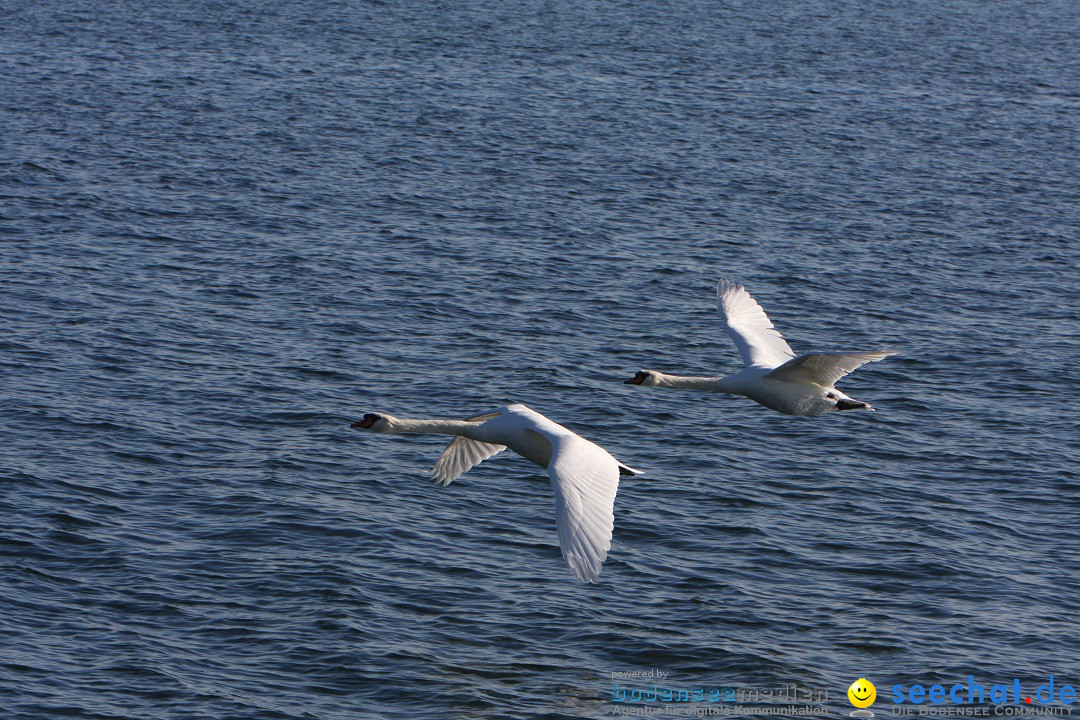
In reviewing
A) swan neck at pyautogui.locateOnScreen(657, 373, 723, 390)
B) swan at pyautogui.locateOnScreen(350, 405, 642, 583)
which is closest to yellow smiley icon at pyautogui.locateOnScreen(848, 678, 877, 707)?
swan neck at pyautogui.locateOnScreen(657, 373, 723, 390)

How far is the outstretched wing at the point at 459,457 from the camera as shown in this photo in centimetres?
1791

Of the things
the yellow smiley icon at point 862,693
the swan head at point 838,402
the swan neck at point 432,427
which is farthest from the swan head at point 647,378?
the yellow smiley icon at point 862,693

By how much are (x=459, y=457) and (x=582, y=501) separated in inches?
157

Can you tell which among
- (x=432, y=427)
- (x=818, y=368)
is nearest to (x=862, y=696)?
(x=818, y=368)

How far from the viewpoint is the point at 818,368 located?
17.7 meters

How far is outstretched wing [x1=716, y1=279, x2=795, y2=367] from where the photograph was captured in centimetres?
1950

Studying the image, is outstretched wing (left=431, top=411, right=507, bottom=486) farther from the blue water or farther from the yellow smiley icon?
the yellow smiley icon

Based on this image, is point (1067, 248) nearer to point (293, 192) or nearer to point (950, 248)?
point (950, 248)

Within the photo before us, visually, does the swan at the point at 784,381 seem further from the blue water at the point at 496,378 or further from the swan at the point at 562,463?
the blue water at the point at 496,378

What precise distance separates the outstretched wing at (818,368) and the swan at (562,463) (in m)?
2.65

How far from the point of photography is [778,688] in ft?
60.6

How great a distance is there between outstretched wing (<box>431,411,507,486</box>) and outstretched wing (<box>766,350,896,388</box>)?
3.45m

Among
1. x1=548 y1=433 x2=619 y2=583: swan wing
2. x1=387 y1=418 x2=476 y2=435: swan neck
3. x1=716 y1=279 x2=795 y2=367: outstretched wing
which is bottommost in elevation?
x1=548 y1=433 x2=619 y2=583: swan wing

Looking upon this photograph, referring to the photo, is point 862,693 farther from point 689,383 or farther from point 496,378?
point 496,378
